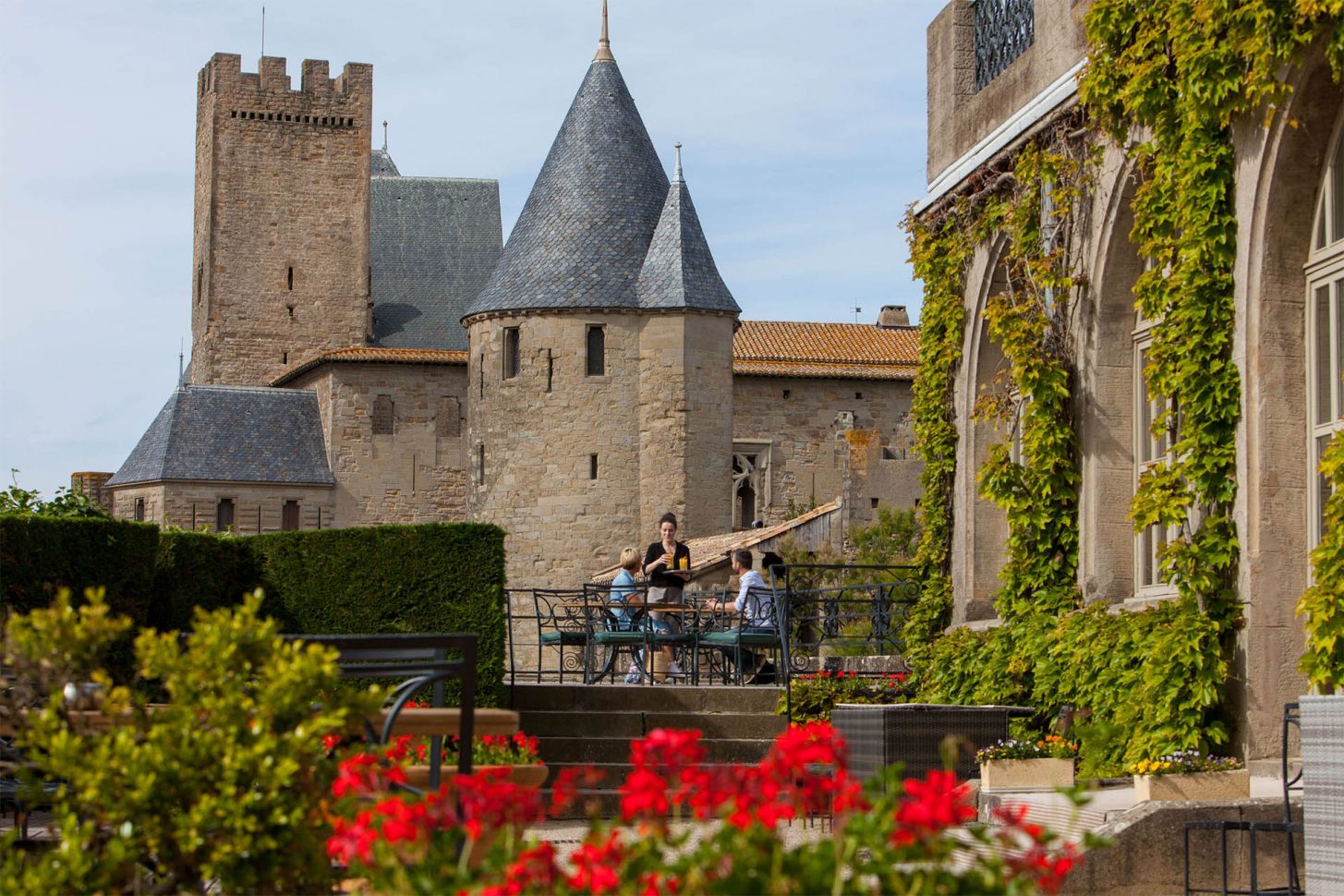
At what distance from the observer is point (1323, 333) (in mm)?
8078

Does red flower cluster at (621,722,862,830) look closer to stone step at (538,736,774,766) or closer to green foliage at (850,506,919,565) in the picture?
stone step at (538,736,774,766)

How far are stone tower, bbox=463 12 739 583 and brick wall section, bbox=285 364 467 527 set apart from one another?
1213cm

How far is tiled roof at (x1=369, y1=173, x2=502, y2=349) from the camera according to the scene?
180 ft

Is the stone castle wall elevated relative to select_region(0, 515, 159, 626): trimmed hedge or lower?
elevated

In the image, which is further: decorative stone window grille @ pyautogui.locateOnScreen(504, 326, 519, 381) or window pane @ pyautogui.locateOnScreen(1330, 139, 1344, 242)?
decorative stone window grille @ pyautogui.locateOnScreen(504, 326, 519, 381)

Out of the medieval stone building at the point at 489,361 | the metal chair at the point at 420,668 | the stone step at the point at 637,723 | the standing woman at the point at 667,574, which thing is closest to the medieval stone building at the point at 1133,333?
the stone step at the point at 637,723

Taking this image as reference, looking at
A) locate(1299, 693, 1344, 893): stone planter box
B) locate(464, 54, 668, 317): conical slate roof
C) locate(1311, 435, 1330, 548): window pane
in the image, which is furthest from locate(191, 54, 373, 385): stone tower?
locate(1299, 693, 1344, 893): stone planter box

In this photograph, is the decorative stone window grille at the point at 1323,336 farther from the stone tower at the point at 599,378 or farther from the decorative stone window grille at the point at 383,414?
the decorative stone window grille at the point at 383,414

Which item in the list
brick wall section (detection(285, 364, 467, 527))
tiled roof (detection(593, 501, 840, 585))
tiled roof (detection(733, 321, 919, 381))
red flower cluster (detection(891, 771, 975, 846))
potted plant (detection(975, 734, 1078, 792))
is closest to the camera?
red flower cluster (detection(891, 771, 975, 846))

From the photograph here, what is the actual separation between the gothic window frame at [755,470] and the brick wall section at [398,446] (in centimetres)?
718

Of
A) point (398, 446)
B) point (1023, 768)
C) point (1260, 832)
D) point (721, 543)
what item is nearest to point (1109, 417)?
point (1023, 768)

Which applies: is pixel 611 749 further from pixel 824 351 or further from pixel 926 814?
pixel 824 351

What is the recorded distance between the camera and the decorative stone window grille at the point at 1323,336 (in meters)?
7.94

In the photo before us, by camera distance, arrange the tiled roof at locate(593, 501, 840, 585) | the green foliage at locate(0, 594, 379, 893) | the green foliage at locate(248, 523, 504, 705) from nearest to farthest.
A: the green foliage at locate(0, 594, 379, 893) < the green foliage at locate(248, 523, 504, 705) < the tiled roof at locate(593, 501, 840, 585)
